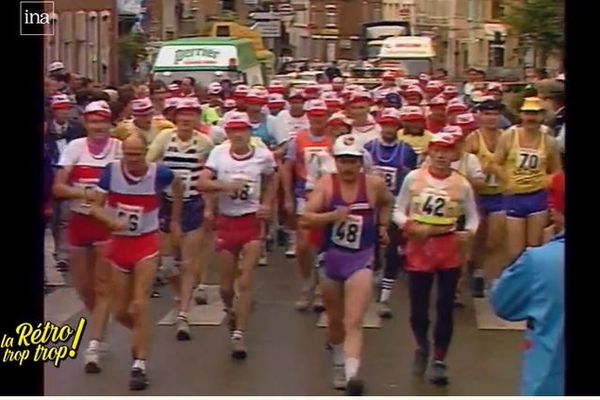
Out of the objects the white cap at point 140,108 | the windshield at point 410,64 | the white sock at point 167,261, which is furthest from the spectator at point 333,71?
the white sock at point 167,261

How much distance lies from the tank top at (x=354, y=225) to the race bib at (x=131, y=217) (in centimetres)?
108

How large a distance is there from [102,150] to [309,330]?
206cm

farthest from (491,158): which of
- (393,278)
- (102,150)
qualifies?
(102,150)

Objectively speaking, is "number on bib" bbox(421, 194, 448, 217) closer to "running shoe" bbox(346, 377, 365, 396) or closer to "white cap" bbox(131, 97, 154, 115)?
"running shoe" bbox(346, 377, 365, 396)

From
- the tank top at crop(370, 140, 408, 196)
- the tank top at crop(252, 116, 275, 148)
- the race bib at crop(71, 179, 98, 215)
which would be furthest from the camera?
the tank top at crop(252, 116, 275, 148)

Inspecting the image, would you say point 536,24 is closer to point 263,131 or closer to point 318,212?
point 263,131

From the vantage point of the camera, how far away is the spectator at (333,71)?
19928mm

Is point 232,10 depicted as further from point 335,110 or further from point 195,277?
point 195,277

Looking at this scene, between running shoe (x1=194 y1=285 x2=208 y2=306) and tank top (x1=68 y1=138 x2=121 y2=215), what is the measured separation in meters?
2.16

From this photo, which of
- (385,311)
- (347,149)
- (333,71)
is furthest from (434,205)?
(333,71)

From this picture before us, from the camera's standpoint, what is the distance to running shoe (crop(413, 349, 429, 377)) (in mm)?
7809

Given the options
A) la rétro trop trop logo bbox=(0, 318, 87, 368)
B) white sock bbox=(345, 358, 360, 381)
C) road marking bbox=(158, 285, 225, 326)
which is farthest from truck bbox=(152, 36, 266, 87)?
la rétro trop trop logo bbox=(0, 318, 87, 368)

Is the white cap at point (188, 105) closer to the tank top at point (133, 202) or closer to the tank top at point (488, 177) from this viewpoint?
the tank top at point (133, 202)
